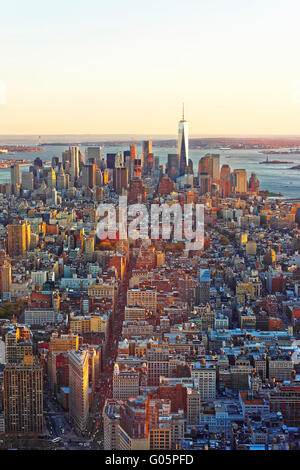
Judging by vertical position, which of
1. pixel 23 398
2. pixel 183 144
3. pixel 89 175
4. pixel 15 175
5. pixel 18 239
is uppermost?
pixel 183 144

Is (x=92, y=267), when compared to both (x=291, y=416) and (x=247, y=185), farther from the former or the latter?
(x=291, y=416)

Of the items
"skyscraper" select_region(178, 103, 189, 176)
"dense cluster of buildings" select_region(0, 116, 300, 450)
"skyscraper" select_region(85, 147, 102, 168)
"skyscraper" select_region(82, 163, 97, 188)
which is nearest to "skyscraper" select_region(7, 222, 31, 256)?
"dense cluster of buildings" select_region(0, 116, 300, 450)

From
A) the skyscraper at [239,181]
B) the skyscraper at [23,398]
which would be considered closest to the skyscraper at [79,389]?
the skyscraper at [23,398]

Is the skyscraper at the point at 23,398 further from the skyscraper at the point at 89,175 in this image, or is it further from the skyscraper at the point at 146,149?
the skyscraper at the point at 89,175

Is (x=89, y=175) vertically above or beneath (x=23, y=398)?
above

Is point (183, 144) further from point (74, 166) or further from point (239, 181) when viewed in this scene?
point (74, 166)

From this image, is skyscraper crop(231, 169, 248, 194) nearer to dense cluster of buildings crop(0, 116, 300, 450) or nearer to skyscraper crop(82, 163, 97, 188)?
dense cluster of buildings crop(0, 116, 300, 450)

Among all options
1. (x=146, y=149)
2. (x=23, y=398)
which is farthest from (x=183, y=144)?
(x=23, y=398)

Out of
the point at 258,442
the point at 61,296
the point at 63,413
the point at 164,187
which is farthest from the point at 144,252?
the point at 258,442
